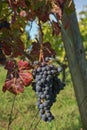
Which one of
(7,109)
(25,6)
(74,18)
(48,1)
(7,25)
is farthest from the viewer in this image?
(7,109)

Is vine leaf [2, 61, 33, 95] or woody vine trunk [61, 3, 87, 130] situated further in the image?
woody vine trunk [61, 3, 87, 130]

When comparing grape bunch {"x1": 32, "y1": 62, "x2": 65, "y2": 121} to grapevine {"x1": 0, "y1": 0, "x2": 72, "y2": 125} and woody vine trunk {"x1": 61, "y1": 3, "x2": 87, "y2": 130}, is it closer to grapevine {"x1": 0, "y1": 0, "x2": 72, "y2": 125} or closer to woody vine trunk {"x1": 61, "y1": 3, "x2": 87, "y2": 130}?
grapevine {"x1": 0, "y1": 0, "x2": 72, "y2": 125}

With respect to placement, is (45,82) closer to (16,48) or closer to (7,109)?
(16,48)

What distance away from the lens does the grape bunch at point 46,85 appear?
5.42 feet

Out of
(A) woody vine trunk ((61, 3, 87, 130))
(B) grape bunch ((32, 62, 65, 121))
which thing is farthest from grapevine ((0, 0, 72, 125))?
(A) woody vine trunk ((61, 3, 87, 130))

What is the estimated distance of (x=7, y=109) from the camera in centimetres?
570

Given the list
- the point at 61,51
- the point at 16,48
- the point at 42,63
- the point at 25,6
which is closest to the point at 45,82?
the point at 42,63

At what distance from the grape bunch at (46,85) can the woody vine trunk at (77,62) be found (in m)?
0.95

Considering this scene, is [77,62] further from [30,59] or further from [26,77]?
[26,77]

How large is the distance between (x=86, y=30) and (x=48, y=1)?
739 cm

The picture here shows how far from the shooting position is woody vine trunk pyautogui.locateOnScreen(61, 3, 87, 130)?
272cm

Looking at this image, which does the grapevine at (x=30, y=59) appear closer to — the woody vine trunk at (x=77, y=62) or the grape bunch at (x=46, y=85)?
the grape bunch at (x=46, y=85)

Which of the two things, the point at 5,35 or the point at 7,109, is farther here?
the point at 7,109

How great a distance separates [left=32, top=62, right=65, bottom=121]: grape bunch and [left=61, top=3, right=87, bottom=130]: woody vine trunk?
0.95 metres
